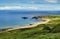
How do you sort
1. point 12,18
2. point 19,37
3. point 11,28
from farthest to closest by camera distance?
point 12,18 → point 11,28 → point 19,37

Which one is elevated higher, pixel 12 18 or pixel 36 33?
pixel 12 18

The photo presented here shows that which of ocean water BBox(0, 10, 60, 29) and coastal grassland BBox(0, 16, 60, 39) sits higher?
ocean water BBox(0, 10, 60, 29)

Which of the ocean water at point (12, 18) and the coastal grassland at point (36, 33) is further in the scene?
the ocean water at point (12, 18)

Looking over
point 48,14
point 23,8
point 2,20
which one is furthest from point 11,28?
point 48,14

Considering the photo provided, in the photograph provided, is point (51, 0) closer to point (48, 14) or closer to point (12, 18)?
point (48, 14)

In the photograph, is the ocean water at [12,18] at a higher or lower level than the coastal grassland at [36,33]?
higher

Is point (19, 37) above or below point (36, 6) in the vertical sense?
below

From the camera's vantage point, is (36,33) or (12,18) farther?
(12,18)

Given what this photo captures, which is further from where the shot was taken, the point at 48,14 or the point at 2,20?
the point at 48,14

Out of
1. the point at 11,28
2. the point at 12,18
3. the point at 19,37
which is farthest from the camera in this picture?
the point at 12,18

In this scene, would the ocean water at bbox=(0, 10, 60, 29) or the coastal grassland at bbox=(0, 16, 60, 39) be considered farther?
the ocean water at bbox=(0, 10, 60, 29)

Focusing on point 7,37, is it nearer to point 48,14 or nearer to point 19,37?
point 19,37
